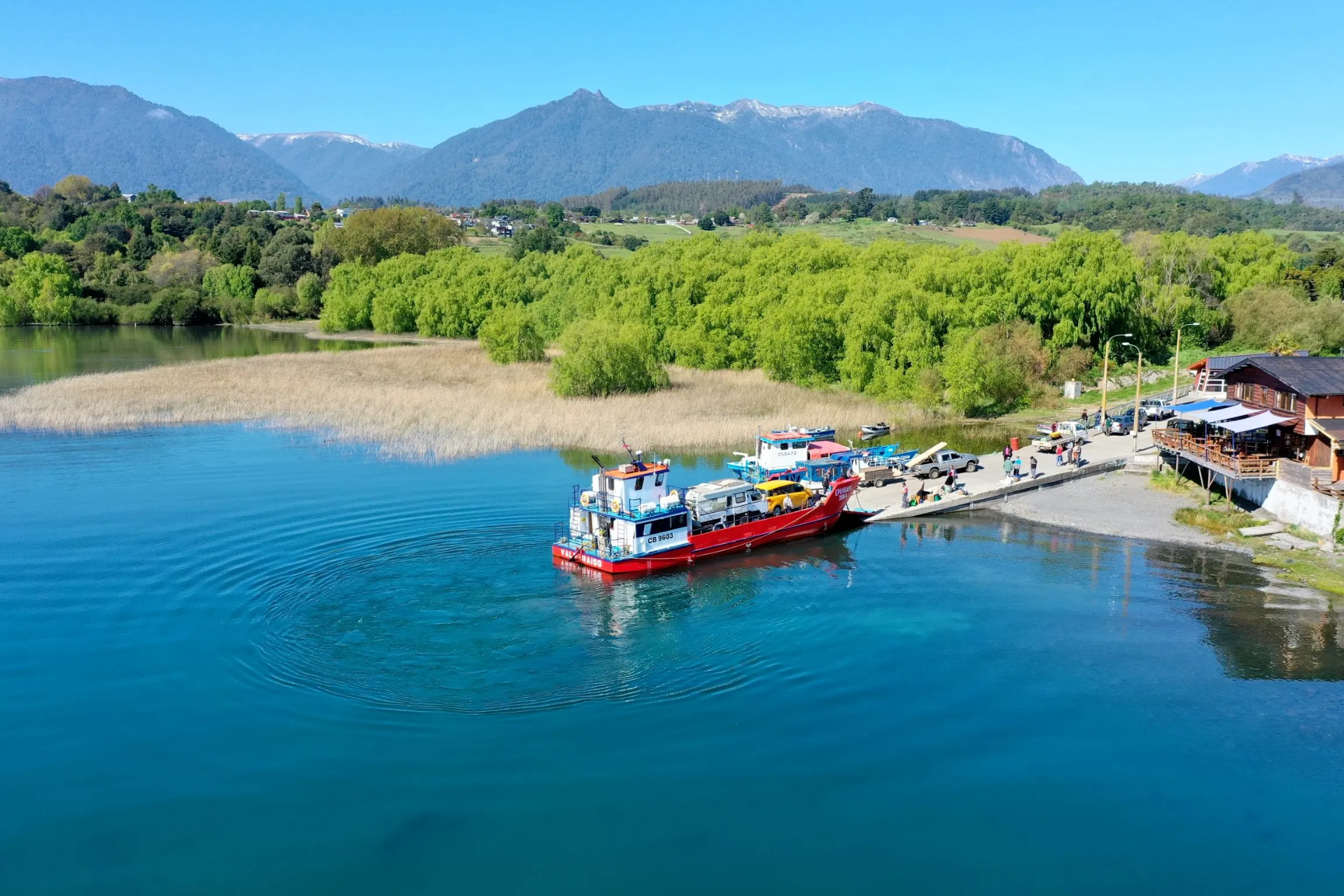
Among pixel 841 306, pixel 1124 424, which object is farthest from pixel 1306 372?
pixel 841 306

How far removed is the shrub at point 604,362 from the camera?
300ft

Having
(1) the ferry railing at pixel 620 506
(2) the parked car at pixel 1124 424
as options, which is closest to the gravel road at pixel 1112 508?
(2) the parked car at pixel 1124 424

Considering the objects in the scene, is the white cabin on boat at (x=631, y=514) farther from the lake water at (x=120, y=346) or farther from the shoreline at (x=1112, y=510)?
the lake water at (x=120, y=346)

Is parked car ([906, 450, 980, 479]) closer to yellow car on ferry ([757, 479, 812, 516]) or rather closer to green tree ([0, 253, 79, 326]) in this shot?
yellow car on ferry ([757, 479, 812, 516])

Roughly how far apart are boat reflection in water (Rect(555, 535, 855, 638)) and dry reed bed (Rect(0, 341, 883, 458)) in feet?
74.2

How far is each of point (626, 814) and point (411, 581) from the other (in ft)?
59.1

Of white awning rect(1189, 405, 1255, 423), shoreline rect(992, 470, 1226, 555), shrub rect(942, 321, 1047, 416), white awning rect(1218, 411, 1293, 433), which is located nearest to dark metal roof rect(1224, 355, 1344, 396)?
white awning rect(1218, 411, 1293, 433)

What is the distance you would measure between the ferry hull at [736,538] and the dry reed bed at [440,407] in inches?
779

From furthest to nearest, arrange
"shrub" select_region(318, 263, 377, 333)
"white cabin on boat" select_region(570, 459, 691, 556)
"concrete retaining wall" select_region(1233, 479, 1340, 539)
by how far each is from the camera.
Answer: "shrub" select_region(318, 263, 377, 333) → "concrete retaining wall" select_region(1233, 479, 1340, 539) → "white cabin on boat" select_region(570, 459, 691, 556)

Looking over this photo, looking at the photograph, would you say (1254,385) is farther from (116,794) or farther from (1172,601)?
(116,794)

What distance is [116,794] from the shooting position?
2880 cm

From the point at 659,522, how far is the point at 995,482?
23.2 meters

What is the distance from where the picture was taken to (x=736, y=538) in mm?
49719

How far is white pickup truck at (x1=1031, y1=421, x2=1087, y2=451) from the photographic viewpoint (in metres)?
66.6
